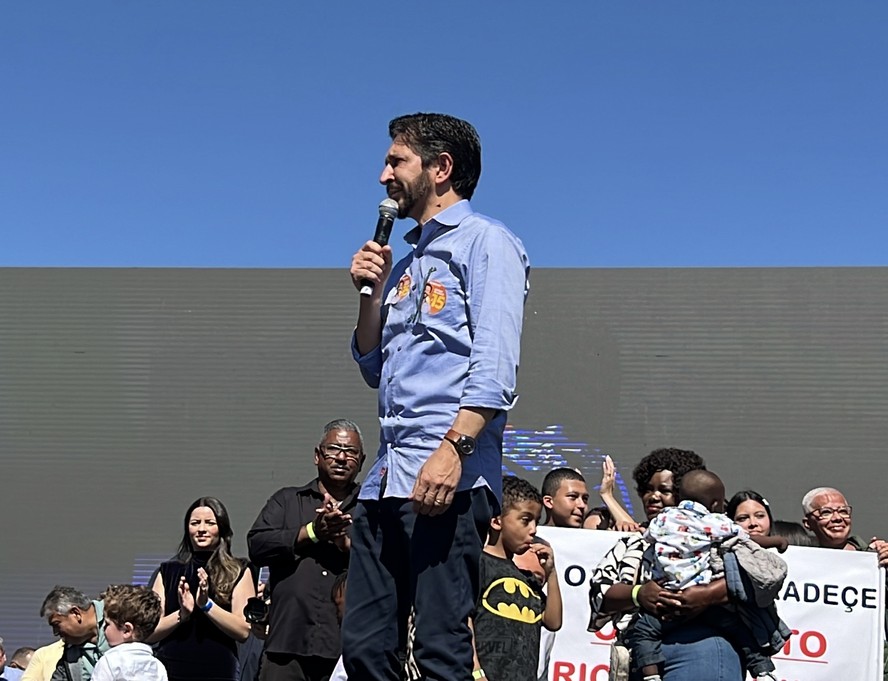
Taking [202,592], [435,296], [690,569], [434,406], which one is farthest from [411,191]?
[202,592]

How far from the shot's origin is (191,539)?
5.82 m

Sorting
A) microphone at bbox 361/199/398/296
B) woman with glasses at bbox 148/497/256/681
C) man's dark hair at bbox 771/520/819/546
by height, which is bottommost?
woman with glasses at bbox 148/497/256/681

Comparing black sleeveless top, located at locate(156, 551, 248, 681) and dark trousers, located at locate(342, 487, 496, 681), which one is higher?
dark trousers, located at locate(342, 487, 496, 681)

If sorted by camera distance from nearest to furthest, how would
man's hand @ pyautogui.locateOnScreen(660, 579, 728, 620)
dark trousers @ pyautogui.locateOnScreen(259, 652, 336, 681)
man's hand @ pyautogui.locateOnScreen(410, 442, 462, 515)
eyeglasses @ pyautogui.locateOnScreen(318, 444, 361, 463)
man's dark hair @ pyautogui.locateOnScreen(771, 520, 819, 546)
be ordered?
man's hand @ pyautogui.locateOnScreen(410, 442, 462, 515), man's hand @ pyautogui.locateOnScreen(660, 579, 728, 620), dark trousers @ pyautogui.locateOnScreen(259, 652, 336, 681), eyeglasses @ pyautogui.locateOnScreen(318, 444, 361, 463), man's dark hair @ pyautogui.locateOnScreen(771, 520, 819, 546)

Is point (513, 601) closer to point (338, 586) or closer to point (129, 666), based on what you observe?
point (338, 586)

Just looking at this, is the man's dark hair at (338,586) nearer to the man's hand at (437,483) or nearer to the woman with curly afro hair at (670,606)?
the woman with curly afro hair at (670,606)

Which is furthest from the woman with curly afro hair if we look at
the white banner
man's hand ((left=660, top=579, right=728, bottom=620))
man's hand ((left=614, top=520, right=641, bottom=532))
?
the white banner

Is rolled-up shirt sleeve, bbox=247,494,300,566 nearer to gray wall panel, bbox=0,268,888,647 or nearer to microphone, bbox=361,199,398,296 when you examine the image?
microphone, bbox=361,199,398,296

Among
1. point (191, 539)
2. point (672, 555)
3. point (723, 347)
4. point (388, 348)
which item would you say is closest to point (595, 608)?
point (672, 555)

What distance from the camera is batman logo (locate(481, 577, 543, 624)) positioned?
4172mm

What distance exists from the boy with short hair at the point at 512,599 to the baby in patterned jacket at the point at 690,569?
0.43 m

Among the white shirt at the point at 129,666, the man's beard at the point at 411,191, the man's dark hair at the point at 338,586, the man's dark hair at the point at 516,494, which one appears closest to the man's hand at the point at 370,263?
the man's beard at the point at 411,191

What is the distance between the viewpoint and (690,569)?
377 centimetres

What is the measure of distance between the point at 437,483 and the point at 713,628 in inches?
69.0
